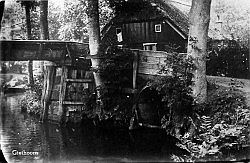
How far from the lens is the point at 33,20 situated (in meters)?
2.49

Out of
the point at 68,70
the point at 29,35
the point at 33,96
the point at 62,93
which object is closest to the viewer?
the point at 29,35

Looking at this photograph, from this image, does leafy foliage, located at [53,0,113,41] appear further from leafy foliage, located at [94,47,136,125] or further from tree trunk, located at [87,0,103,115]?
leafy foliage, located at [94,47,136,125]

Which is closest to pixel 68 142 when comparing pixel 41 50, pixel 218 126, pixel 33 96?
pixel 33 96

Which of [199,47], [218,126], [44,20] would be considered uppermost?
[44,20]

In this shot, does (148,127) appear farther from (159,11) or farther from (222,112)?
(159,11)

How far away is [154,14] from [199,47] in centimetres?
44

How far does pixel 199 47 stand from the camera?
102 inches

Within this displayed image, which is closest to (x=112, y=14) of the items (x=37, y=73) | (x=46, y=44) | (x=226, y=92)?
(x=46, y=44)

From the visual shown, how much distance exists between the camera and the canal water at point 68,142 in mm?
2312

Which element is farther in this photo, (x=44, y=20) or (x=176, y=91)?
(x=176, y=91)

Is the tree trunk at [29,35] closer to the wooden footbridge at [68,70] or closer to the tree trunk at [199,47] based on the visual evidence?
the wooden footbridge at [68,70]

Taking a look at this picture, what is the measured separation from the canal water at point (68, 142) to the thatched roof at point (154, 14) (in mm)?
834

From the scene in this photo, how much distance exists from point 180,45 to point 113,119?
791 millimetres

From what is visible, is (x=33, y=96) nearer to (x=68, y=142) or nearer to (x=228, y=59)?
(x=68, y=142)
